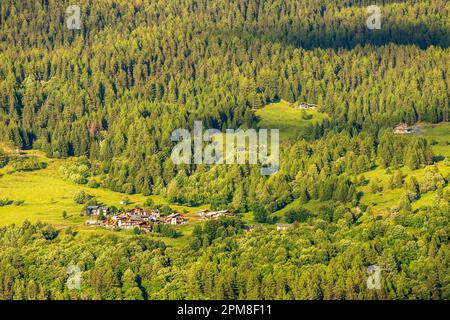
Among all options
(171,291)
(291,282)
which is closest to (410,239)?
(291,282)

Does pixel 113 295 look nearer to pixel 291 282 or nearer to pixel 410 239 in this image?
pixel 291 282

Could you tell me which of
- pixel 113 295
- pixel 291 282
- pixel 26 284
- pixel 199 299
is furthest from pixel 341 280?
pixel 26 284
